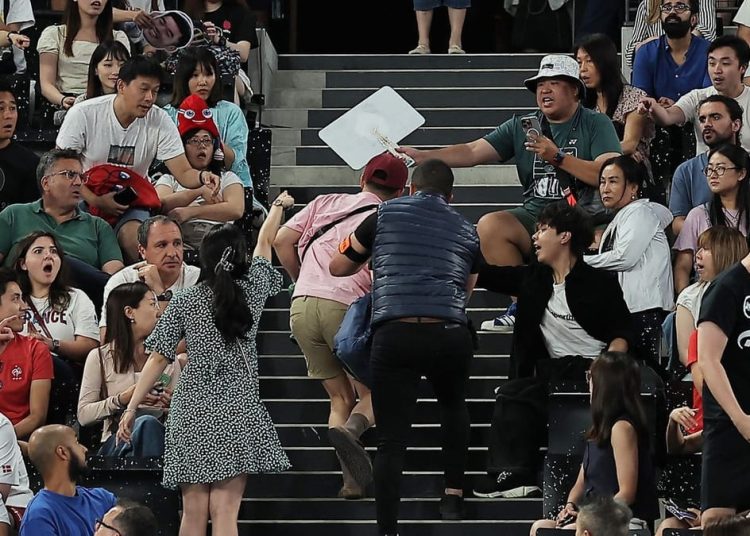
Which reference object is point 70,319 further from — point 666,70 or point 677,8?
point 677,8

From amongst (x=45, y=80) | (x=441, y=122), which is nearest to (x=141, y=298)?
(x=45, y=80)

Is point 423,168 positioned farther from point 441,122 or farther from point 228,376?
point 441,122

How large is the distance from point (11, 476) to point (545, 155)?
324cm

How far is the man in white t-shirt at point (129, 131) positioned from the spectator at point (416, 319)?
2170 mm

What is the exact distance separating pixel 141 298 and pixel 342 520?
55.4 inches

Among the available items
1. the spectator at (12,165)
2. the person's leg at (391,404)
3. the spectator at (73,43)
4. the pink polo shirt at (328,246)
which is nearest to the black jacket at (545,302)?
the pink polo shirt at (328,246)

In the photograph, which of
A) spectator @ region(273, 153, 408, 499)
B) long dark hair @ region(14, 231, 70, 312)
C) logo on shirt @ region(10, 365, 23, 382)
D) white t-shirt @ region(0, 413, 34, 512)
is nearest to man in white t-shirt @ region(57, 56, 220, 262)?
long dark hair @ region(14, 231, 70, 312)

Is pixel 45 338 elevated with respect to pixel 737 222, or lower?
lower

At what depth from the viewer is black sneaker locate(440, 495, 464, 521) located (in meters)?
8.70

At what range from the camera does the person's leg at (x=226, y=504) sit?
8328 millimetres

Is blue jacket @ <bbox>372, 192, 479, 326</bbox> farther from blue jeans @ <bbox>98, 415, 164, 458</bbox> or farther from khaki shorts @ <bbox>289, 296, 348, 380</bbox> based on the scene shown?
blue jeans @ <bbox>98, 415, 164, 458</bbox>

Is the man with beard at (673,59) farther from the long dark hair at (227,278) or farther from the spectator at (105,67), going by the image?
the long dark hair at (227,278)

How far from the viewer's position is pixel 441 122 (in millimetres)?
12938

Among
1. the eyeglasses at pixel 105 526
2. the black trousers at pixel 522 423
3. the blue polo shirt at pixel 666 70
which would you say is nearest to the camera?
the eyeglasses at pixel 105 526
